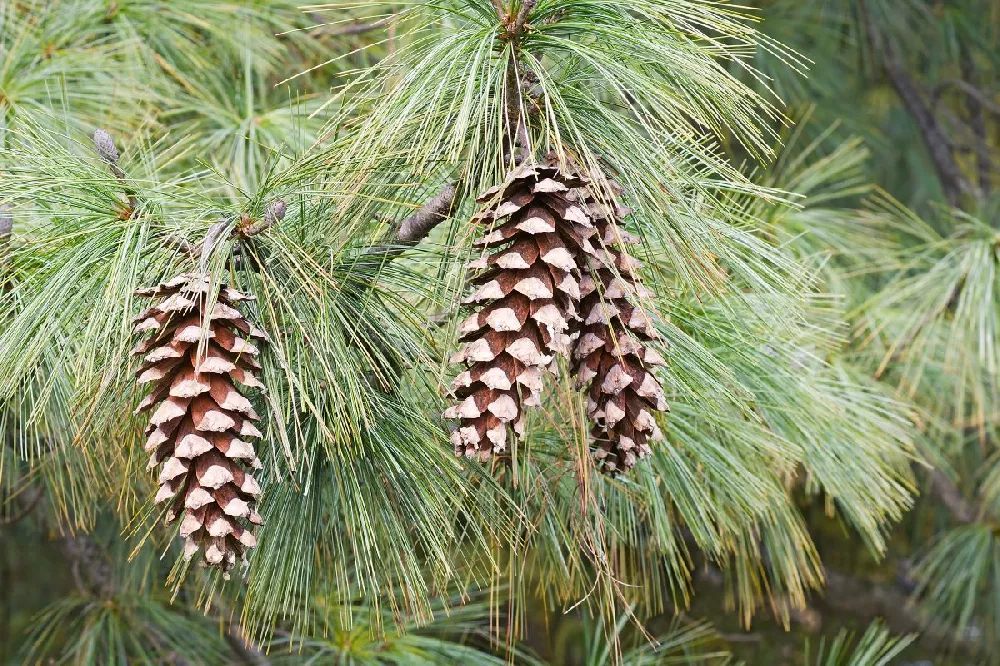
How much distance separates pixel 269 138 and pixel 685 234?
538mm

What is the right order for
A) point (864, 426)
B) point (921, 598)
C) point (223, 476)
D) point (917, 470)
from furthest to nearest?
point (921, 598), point (917, 470), point (864, 426), point (223, 476)

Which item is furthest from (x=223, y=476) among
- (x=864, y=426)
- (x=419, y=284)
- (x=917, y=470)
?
(x=917, y=470)

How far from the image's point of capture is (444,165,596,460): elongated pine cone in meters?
0.49

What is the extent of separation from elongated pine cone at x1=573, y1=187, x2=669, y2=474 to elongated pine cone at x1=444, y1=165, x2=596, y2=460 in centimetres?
4

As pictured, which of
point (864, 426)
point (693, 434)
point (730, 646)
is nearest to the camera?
point (693, 434)

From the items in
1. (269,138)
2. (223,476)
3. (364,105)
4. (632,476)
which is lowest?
(223,476)

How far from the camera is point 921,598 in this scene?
187 cm

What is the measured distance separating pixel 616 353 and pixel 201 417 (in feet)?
0.74

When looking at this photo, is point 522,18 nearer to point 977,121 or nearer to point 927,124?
point 927,124

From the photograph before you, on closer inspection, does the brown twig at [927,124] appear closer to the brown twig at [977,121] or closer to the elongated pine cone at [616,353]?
the brown twig at [977,121]

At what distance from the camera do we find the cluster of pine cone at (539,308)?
487 millimetres

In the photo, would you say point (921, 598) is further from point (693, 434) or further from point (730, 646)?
point (693, 434)

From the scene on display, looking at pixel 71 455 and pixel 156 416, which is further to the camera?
pixel 71 455

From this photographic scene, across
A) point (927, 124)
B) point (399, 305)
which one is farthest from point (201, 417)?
point (927, 124)
